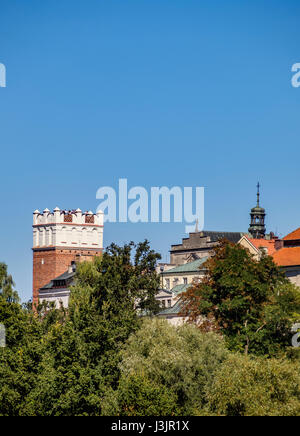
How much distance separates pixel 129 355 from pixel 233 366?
8963 millimetres

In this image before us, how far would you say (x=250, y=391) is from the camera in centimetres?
7950

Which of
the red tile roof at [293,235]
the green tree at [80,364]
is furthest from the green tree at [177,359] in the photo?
the red tile roof at [293,235]

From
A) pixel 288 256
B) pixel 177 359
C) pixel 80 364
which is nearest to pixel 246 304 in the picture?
pixel 177 359

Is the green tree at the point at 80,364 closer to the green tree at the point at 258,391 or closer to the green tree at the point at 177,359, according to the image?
the green tree at the point at 177,359

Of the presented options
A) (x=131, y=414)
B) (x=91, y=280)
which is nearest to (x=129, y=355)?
(x=131, y=414)

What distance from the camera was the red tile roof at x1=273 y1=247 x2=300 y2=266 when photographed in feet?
430

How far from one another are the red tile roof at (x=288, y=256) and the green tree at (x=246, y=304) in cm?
2327

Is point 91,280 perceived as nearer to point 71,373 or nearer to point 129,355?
point 129,355

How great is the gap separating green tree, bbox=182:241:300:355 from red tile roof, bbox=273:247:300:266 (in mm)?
23275

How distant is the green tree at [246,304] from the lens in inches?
4008

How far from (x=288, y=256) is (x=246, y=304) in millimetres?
30030

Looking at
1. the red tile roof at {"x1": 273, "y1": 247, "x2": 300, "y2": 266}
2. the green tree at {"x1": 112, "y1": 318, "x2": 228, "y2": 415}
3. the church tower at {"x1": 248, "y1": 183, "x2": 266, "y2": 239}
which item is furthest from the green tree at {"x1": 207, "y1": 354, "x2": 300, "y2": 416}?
the church tower at {"x1": 248, "y1": 183, "x2": 266, "y2": 239}

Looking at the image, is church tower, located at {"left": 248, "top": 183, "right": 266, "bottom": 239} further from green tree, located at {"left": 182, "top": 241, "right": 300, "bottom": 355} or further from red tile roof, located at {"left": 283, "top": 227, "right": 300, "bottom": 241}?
green tree, located at {"left": 182, "top": 241, "right": 300, "bottom": 355}

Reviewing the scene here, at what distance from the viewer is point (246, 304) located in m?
104
